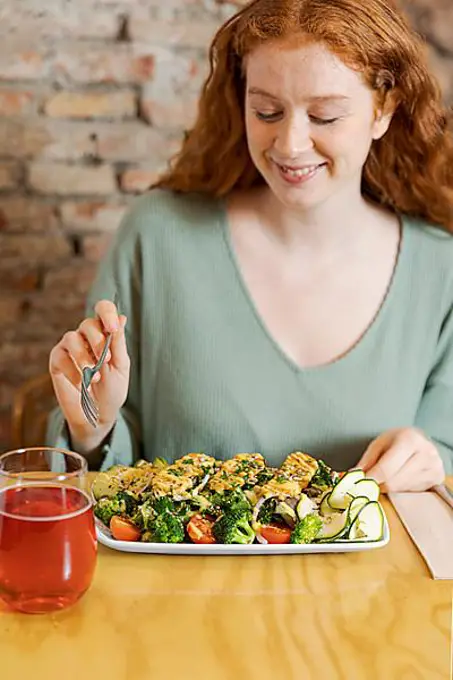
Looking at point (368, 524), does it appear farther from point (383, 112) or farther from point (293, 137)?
point (383, 112)

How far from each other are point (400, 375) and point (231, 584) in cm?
73

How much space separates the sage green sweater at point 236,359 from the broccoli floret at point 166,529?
0.46 meters

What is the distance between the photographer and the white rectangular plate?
1.13m

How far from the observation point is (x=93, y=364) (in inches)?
53.4

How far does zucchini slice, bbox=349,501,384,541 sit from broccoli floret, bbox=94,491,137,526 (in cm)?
26

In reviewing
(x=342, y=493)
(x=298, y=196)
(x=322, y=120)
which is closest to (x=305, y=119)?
(x=322, y=120)

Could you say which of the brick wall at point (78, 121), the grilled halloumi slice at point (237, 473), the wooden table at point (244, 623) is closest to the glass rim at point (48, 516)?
the wooden table at point (244, 623)

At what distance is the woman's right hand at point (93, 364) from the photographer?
4.37 feet

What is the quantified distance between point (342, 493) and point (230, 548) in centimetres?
16

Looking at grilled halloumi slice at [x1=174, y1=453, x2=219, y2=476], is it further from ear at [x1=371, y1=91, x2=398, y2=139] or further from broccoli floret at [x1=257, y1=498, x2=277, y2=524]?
ear at [x1=371, y1=91, x2=398, y2=139]

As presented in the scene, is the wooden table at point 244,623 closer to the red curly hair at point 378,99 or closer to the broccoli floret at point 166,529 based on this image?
the broccoli floret at point 166,529

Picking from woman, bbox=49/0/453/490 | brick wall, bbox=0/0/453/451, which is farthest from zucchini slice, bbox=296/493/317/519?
brick wall, bbox=0/0/453/451

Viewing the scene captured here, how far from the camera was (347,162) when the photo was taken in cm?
158

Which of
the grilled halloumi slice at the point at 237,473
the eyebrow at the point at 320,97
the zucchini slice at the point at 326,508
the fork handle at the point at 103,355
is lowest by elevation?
the zucchini slice at the point at 326,508
